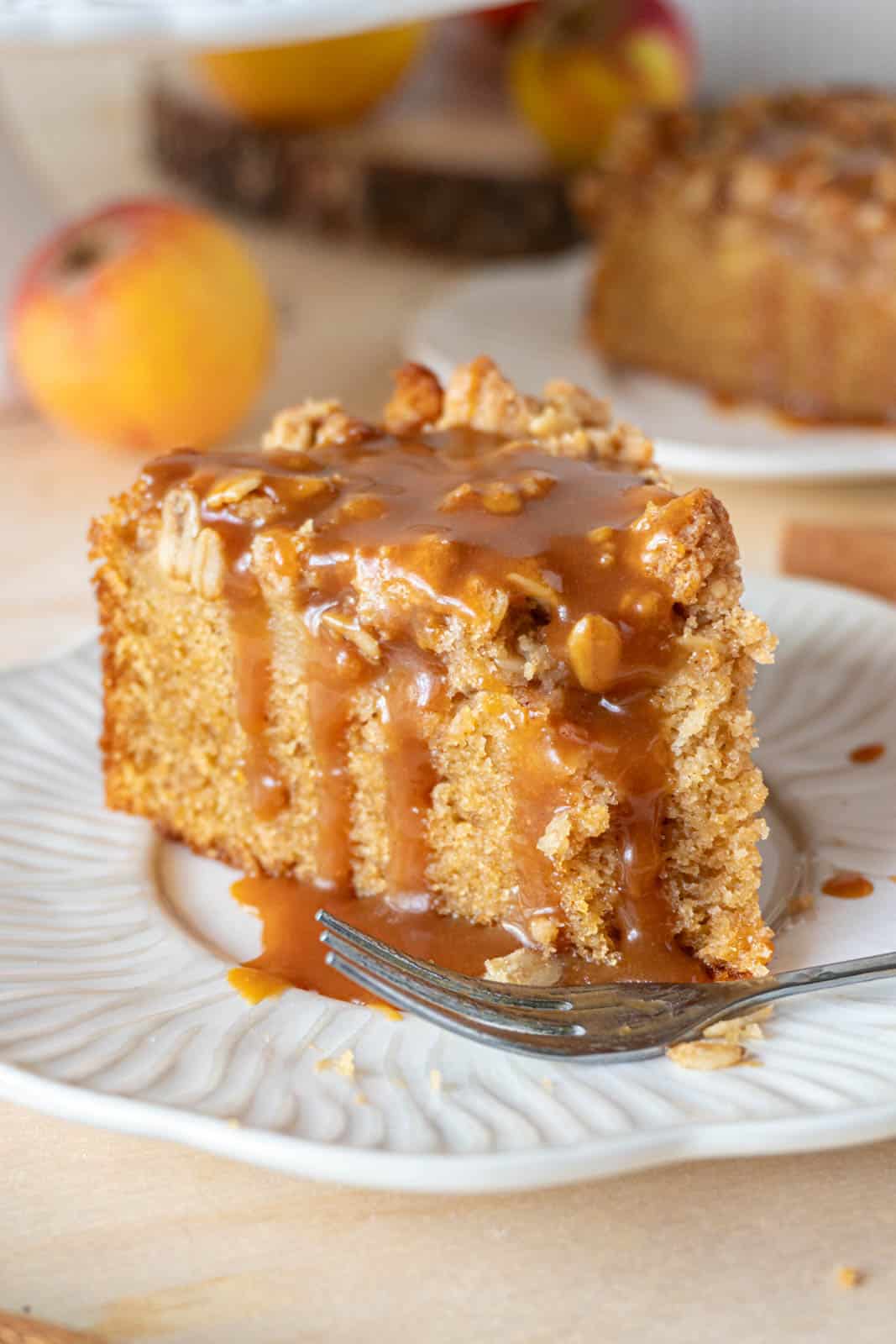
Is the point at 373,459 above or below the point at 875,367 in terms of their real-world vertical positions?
above

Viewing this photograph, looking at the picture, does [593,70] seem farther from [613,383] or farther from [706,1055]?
[706,1055]

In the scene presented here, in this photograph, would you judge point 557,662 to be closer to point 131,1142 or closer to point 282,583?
point 282,583

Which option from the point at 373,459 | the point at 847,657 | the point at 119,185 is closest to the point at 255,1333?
the point at 373,459

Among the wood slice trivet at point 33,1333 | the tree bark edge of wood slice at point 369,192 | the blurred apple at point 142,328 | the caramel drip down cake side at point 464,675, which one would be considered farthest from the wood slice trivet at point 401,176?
the wood slice trivet at point 33,1333

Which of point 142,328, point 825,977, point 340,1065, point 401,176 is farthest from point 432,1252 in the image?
point 401,176

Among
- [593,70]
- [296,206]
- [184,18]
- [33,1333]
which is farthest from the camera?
[296,206]

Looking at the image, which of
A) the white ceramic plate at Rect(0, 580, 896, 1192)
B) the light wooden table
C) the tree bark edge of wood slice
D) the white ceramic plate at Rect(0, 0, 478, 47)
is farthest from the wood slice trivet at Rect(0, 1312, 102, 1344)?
the tree bark edge of wood slice

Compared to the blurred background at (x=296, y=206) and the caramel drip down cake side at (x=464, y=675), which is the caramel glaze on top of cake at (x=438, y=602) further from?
the blurred background at (x=296, y=206)
